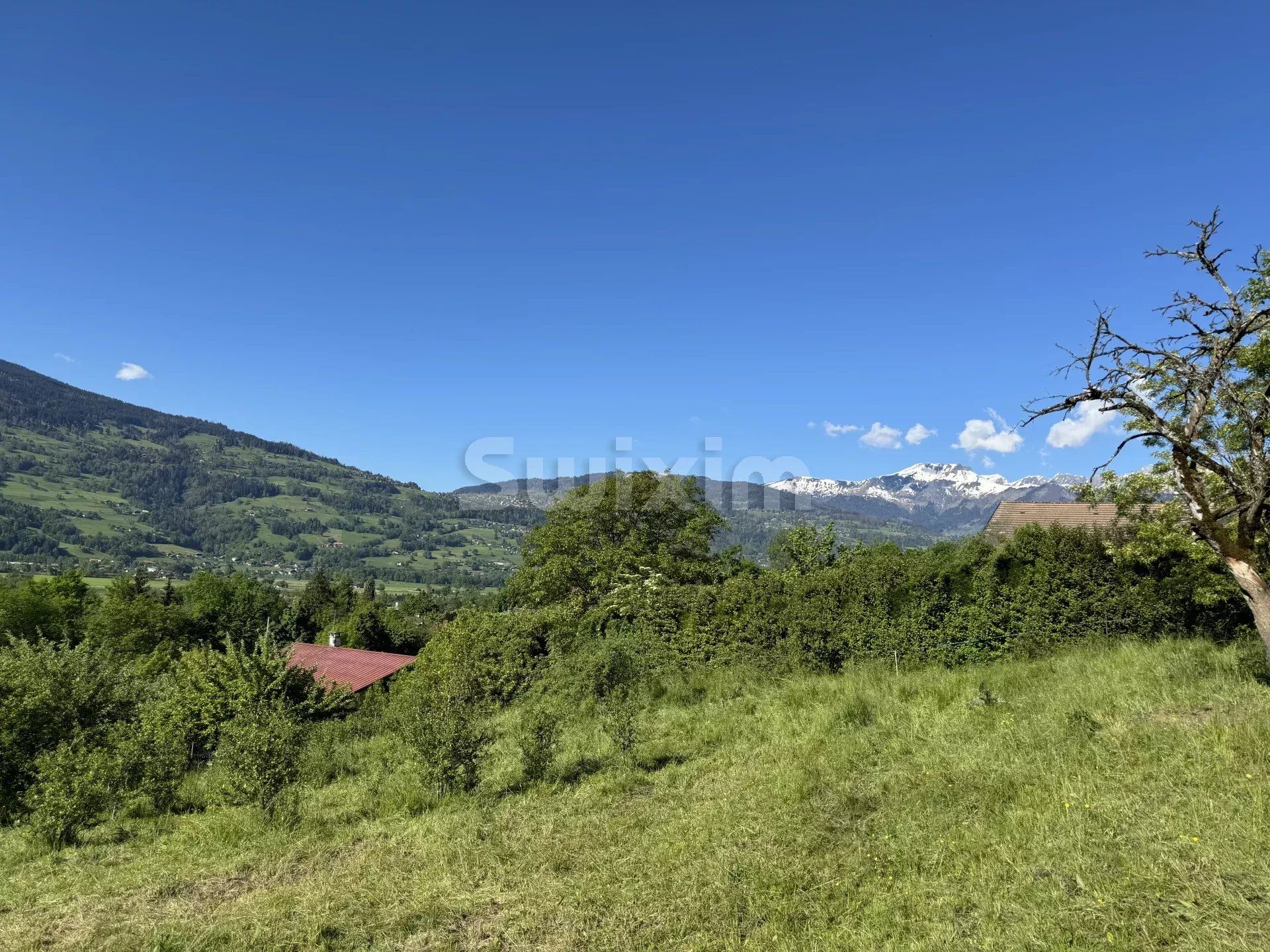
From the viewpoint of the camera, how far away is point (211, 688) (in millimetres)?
13164

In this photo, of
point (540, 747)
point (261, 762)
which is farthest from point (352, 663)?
point (540, 747)

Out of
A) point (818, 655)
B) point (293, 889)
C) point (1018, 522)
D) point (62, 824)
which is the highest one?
point (1018, 522)

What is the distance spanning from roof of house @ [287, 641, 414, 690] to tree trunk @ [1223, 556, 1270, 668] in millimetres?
35371

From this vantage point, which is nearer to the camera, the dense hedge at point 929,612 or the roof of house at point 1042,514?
the dense hedge at point 929,612

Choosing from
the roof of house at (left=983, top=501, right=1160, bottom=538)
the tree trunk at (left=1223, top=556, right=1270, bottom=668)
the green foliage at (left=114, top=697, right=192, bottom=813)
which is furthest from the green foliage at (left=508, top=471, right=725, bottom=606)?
the tree trunk at (left=1223, top=556, right=1270, bottom=668)

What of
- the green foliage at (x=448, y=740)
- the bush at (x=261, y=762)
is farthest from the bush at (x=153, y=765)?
the green foliage at (x=448, y=740)

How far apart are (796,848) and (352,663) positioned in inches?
1571

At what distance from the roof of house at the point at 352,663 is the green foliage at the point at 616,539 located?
12786 millimetres

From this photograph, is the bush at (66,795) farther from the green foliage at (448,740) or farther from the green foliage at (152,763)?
the green foliage at (448,740)

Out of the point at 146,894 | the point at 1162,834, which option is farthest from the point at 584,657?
the point at 1162,834

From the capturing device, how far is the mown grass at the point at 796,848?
4.86m

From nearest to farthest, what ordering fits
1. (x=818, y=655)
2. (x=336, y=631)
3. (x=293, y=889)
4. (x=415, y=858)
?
1. (x=293, y=889)
2. (x=415, y=858)
3. (x=818, y=655)
4. (x=336, y=631)

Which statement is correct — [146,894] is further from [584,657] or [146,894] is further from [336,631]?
[336,631]

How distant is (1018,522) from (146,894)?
2860cm
